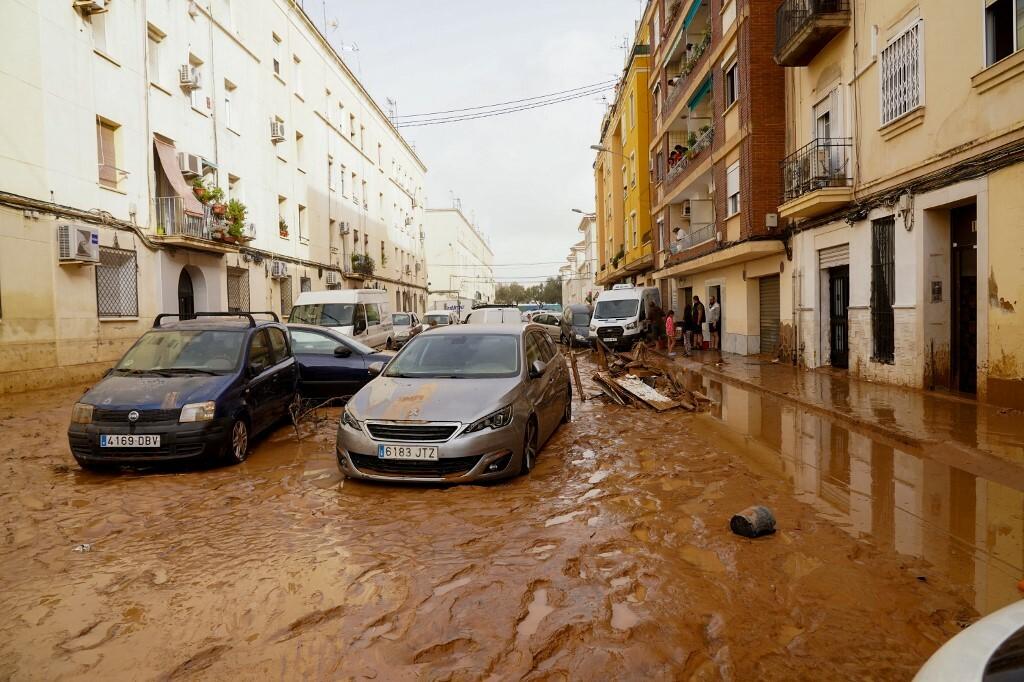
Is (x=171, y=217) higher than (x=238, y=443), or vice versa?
(x=171, y=217)

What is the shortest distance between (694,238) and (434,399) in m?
20.5

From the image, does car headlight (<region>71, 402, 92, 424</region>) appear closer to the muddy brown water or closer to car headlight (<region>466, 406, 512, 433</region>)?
the muddy brown water

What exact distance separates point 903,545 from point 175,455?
21.0 feet

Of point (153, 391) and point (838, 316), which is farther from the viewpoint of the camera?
point (838, 316)

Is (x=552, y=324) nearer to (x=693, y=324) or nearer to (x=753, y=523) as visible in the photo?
(x=693, y=324)

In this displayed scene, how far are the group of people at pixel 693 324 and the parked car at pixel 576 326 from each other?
274 centimetres

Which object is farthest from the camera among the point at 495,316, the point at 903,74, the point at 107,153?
the point at 495,316

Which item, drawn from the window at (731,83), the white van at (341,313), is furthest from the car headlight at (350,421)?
the window at (731,83)

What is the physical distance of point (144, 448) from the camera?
6586 millimetres

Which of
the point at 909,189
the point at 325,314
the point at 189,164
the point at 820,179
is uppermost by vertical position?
the point at 189,164

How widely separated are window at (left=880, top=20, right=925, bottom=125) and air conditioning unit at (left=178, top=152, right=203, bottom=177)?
58.7ft

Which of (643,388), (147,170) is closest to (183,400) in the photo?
(643,388)

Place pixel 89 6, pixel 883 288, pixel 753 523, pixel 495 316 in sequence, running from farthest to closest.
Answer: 1. pixel 495 316
2. pixel 89 6
3. pixel 883 288
4. pixel 753 523

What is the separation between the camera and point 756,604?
3.59 metres
